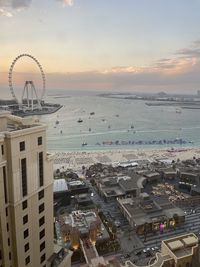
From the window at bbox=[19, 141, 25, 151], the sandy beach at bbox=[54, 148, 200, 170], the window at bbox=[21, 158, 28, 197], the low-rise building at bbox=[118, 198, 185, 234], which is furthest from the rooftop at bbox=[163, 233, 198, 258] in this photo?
the sandy beach at bbox=[54, 148, 200, 170]

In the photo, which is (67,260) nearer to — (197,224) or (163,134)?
(197,224)


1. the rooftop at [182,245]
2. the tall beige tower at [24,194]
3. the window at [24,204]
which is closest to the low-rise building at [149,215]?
the rooftop at [182,245]

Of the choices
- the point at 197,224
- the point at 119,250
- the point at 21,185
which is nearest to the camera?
the point at 21,185

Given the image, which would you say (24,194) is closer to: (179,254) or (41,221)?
(41,221)

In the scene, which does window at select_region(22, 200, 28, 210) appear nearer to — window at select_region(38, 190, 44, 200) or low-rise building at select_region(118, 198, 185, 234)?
window at select_region(38, 190, 44, 200)

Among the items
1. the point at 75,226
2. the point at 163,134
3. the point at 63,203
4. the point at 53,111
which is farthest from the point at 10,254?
the point at 53,111

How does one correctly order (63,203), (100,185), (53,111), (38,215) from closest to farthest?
(38,215) < (63,203) < (100,185) < (53,111)
